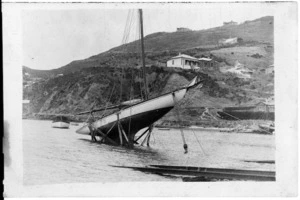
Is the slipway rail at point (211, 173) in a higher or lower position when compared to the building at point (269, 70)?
lower

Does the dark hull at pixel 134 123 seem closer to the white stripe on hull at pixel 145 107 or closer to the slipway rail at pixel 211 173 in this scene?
the white stripe on hull at pixel 145 107

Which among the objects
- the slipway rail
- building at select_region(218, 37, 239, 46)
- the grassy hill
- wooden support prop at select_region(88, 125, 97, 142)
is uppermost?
building at select_region(218, 37, 239, 46)

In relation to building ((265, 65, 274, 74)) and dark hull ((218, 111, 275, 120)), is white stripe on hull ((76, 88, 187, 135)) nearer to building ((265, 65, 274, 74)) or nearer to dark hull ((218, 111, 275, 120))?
dark hull ((218, 111, 275, 120))

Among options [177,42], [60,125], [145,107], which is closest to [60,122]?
[60,125]

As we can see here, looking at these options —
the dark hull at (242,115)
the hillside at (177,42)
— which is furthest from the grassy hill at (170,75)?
the dark hull at (242,115)

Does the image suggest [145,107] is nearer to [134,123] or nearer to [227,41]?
[134,123]

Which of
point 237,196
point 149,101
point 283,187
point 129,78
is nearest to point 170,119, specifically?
point 149,101

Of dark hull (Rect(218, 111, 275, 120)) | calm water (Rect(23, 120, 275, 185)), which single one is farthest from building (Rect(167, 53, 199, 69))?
calm water (Rect(23, 120, 275, 185))
